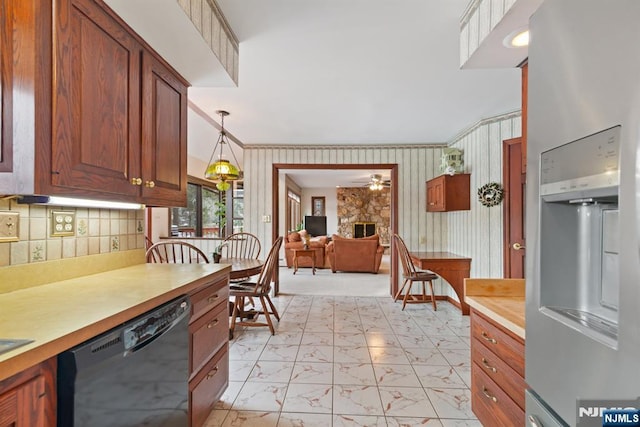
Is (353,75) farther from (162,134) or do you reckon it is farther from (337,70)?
(162,134)

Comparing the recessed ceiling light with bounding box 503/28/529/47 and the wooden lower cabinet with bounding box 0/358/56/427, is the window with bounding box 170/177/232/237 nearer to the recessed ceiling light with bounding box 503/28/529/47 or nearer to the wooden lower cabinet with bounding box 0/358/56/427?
the wooden lower cabinet with bounding box 0/358/56/427

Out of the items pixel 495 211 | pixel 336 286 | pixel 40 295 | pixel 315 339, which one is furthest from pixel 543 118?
pixel 336 286

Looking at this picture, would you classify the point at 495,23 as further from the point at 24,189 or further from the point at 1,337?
the point at 1,337

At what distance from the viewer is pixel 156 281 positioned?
153cm

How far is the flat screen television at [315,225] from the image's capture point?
1069cm

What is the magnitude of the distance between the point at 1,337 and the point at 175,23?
141 cm

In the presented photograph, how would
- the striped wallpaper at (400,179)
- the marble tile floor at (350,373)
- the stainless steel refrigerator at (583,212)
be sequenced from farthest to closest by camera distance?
the striped wallpaper at (400,179) → the marble tile floor at (350,373) → the stainless steel refrigerator at (583,212)

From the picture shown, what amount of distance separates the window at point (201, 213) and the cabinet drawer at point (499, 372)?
5.70m

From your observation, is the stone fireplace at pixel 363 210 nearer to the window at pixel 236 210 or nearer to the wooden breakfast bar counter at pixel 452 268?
the window at pixel 236 210

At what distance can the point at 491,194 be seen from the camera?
3.49 meters

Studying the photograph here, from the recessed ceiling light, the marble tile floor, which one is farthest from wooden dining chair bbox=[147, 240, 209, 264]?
the recessed ceiling light

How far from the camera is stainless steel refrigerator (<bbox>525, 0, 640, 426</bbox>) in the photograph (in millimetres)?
599

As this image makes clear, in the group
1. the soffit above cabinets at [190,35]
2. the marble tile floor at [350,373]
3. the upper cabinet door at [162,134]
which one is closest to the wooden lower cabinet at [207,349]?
the marble tile floor at [350,373]

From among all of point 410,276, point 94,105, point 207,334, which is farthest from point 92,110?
point 410,276
